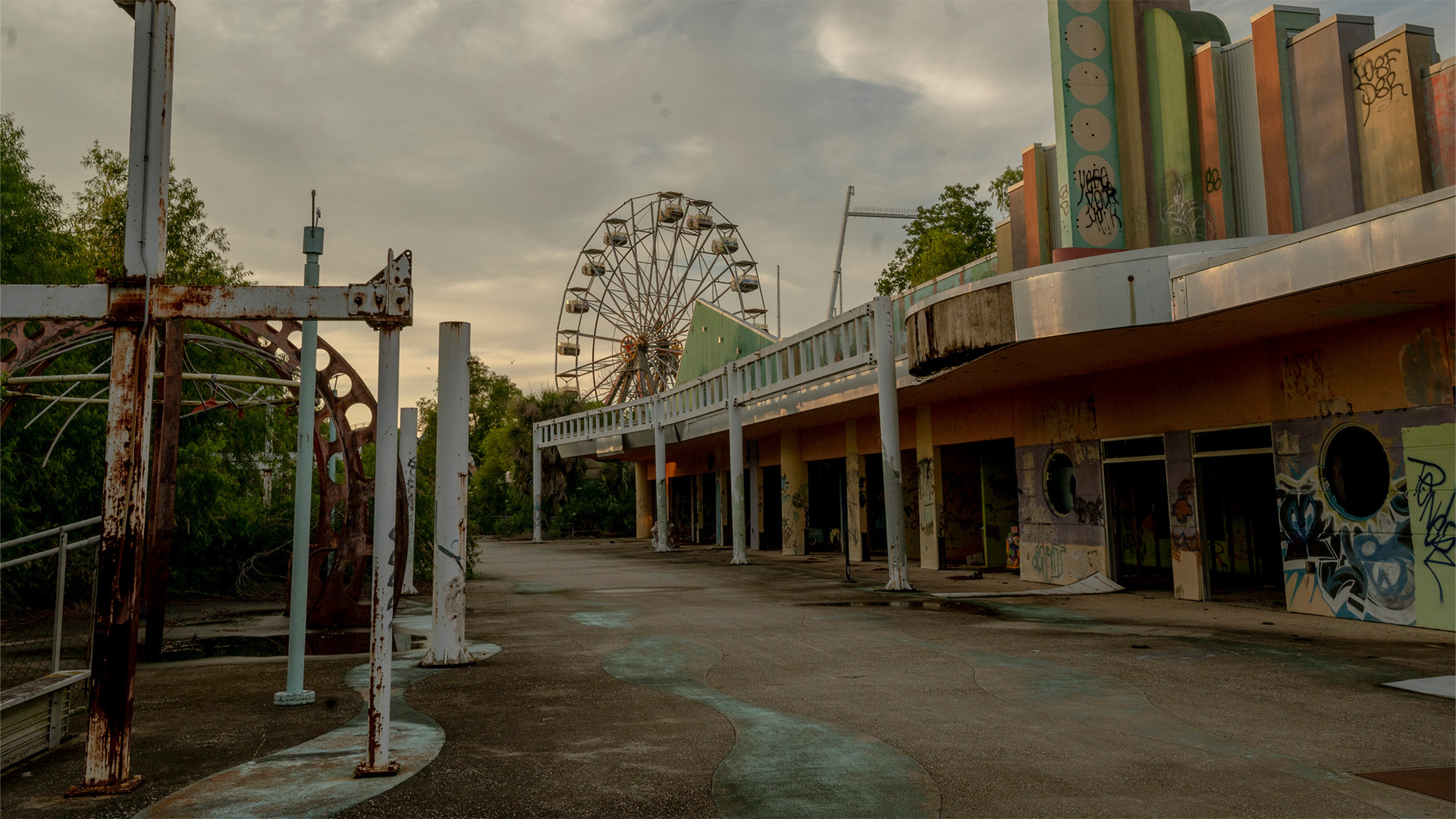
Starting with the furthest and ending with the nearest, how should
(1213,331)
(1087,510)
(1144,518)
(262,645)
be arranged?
1. (1144,518)
2. (1087,510)
3. (1213,331)
4. (262,645)

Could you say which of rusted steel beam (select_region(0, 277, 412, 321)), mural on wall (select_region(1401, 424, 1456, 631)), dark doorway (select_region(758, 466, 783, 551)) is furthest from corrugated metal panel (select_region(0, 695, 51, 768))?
dark doorway (select_region(758, 466, 783, 551))

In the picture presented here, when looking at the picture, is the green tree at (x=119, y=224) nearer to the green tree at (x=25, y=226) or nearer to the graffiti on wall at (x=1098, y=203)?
the green tree at (x=25, y=226)

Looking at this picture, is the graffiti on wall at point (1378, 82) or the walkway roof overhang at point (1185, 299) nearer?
the walkway roof overhang at point (1185, 299)

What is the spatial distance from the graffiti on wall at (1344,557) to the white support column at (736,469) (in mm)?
14312

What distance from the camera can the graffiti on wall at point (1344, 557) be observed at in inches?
446

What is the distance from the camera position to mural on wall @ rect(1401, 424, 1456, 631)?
10.7 meters

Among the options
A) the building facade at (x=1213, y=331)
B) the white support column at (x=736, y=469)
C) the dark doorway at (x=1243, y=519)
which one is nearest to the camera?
the building facade at (x=1213, y=331)

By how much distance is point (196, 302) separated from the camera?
515cm

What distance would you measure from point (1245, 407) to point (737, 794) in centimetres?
1159

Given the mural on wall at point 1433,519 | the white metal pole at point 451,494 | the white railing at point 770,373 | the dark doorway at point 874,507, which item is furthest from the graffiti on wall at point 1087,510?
the white metal pole at point 451,494

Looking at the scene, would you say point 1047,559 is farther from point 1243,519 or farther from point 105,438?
point 105,438

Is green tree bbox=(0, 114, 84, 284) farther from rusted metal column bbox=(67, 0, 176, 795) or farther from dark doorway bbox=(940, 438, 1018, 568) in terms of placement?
dark doorway bbox=(940, 438, 1018, 568)

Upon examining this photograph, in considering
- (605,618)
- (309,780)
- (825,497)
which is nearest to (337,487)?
(605,618)

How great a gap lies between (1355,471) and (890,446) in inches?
277
